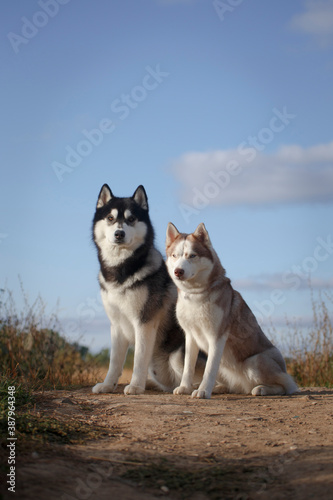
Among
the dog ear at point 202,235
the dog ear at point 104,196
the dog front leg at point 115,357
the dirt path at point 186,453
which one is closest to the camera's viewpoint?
the dirt path at point 186,453

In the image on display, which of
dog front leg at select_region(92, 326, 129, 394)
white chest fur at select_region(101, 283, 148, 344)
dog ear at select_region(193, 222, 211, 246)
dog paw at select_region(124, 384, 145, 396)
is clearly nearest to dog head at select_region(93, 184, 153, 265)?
white chest fur at select_region(101, 283, 148, 344)

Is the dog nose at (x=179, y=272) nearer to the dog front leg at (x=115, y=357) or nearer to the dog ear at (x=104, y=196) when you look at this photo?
the dog front leg at (x=115, y=357)

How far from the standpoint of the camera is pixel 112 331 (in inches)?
270

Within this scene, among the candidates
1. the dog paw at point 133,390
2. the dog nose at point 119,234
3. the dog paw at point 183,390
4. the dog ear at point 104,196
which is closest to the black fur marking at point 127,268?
the dog nose at point 119,234

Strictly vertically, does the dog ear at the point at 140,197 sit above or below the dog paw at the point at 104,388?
above

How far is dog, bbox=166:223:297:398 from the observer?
20.0 feet

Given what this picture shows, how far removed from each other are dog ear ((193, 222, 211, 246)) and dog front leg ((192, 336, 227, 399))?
1.15m

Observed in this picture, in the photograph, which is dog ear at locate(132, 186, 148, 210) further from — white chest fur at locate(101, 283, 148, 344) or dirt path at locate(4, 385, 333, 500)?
dirt path at locate(4, 385, 333, 500)

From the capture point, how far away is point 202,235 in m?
6.27

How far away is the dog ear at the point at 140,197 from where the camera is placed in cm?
689

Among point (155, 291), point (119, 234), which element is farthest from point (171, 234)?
point (155, 291)

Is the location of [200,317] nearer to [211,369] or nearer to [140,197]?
[211,369]

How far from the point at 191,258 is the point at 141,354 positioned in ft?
4.52

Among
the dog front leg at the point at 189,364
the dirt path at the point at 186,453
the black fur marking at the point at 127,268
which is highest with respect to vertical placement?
the black fur marking at the point at 127,268
